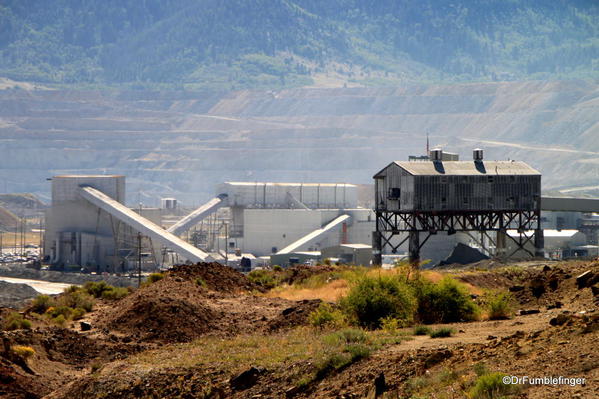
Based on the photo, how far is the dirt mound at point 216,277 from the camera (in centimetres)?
3978

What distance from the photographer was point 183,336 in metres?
30.6

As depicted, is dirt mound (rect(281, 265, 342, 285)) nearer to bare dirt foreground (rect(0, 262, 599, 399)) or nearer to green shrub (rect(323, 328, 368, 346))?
bare dirt foreground (rect(0, 262, 599, 399))

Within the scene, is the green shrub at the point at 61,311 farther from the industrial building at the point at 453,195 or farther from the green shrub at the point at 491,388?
the green shrub at the point at 491,388

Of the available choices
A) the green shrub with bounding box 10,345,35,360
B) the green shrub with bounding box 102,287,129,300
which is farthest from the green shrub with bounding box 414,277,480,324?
the green shrub with bounding box 102,287,129,300

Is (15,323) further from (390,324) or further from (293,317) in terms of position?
(390,324)

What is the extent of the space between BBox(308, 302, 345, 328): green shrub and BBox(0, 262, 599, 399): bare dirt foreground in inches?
14.7

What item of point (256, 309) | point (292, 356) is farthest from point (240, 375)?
point (256, 309)

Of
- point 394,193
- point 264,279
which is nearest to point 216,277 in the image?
point 264,279

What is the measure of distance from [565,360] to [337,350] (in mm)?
5445

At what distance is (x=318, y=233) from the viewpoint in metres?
110

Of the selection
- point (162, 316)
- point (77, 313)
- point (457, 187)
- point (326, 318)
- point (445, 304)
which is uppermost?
point (457, 187)

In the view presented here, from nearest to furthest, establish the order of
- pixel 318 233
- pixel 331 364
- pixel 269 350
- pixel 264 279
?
pixel 331 364 < pixel 269 350 < pixel 264 279 < pixel 318 233

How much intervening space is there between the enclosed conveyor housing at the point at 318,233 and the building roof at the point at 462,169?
46174mm

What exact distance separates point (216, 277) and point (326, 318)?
1376cm
